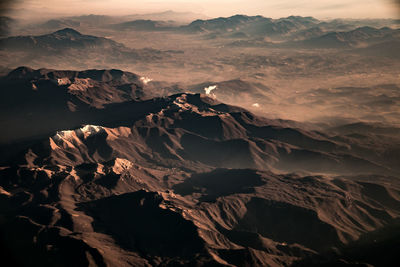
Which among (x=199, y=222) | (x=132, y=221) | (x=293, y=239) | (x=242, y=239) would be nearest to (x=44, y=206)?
(x=132, y=221)

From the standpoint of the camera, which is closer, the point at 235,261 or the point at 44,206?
the point at 235,261

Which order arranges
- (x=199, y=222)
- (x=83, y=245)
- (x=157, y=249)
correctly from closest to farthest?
(x=83, y=245), (x=157, y=249), (x=199, y=222)

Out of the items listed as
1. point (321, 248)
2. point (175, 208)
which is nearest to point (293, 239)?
point (321, 248)

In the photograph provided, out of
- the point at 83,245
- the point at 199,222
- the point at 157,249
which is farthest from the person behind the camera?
the point at 199,222

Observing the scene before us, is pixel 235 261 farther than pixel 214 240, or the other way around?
pixel 214 240

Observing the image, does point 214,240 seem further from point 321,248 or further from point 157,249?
point 321,248

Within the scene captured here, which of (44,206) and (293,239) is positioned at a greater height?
→ (44,206)

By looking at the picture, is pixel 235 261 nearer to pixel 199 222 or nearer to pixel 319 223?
pixel 199 222
